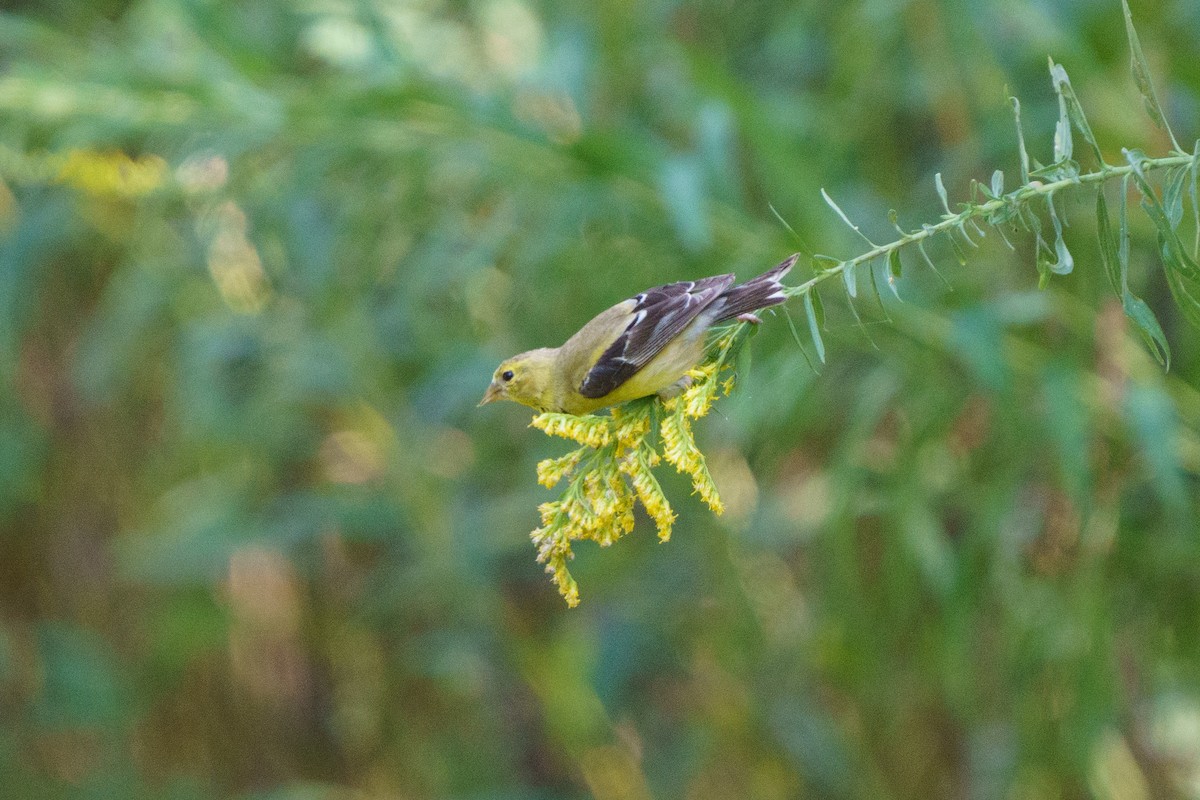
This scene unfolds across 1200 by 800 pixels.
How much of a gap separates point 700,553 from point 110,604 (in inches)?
133

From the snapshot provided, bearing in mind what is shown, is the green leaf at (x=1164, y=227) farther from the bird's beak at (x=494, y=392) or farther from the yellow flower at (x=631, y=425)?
the bird's beak at (x=494, y=392)

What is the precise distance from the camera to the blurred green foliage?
225 cm

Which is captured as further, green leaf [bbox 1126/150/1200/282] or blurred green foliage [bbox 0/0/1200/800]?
blurred green foliage [bbox 0/0/1200/800]

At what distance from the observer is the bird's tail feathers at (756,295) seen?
1.33 meters

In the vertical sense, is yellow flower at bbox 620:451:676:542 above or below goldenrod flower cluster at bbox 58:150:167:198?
below

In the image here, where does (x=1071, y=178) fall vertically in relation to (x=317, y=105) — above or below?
below

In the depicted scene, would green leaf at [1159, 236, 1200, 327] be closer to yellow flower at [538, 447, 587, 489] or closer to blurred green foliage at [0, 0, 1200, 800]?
blurred green foliage at [0, 0, 1200, 800]

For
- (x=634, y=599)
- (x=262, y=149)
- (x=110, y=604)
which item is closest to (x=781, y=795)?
(x=634, y=599)

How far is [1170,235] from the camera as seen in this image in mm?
1091

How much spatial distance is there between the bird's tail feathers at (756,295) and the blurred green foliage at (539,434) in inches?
4.2

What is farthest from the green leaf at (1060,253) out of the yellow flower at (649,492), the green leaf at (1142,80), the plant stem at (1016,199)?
the yellow flower at (649,492)

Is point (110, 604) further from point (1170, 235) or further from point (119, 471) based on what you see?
point (1170, 235)

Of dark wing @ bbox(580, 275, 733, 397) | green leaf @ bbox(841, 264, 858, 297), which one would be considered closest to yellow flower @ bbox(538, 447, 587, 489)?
dark wing @ bbox(580, 275, 733, 397)

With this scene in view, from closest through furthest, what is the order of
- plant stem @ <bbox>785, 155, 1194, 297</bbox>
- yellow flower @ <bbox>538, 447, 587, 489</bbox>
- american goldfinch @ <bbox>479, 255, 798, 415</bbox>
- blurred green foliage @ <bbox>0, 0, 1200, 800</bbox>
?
plant stem @ <bbox>785, 155, 1194, 297</bbox> < yellow flower @ <bbox>538, 447, 587, 489</bbox> < american goldfinch @ <bbox>479, 255, 798, 415</bbox> < blurred green foliage @ <bbox>0, 0, 1200, 800</bbox>
